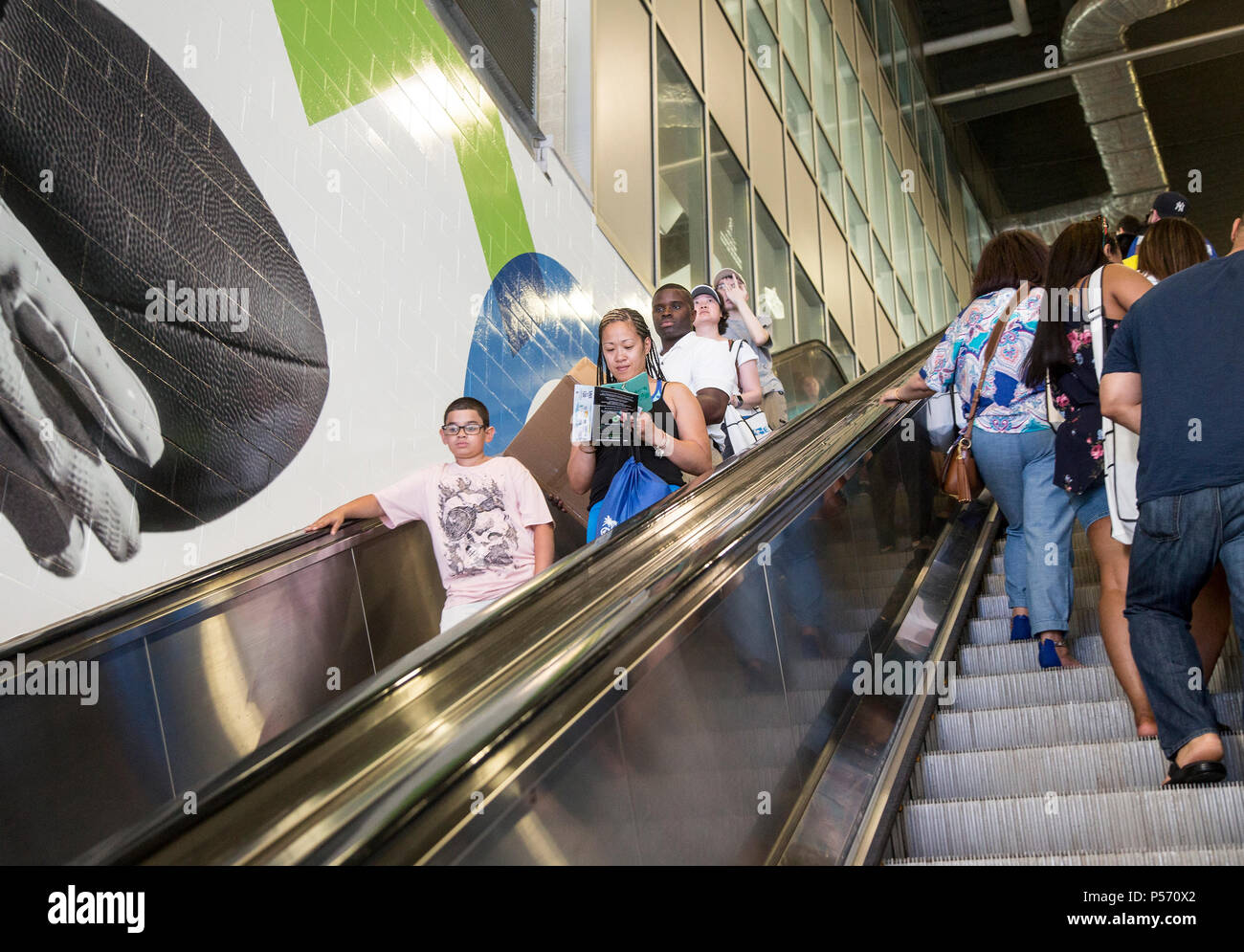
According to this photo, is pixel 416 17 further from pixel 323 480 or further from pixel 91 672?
pixel 91 672

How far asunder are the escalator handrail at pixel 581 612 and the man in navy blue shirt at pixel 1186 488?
3.31ft

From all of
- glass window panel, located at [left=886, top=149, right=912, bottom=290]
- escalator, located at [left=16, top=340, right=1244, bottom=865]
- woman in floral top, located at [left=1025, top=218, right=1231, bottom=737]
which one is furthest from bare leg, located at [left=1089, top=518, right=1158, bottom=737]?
glass window panel, located at [left=886, top=149, right=912, bottom=290]

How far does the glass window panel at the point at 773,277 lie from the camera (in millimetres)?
11531

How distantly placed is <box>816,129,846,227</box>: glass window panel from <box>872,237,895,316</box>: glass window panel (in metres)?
1.73

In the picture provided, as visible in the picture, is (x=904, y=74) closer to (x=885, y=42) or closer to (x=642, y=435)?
(x=885, y=42)

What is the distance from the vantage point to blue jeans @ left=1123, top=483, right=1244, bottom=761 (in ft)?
8.55

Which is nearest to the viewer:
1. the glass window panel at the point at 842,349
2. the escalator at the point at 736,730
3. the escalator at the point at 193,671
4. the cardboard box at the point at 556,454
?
the escalator at the point at 736,730

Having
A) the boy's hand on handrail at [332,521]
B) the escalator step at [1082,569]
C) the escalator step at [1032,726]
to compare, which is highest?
the boy's hand on handrail at [332,521]

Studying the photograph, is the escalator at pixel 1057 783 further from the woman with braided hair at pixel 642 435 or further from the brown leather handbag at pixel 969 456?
the woman with braided hair at pixel 642 435

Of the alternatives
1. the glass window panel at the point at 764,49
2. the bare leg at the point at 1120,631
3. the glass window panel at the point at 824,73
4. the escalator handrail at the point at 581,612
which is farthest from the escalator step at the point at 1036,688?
the glass window panel at the point at 824,73

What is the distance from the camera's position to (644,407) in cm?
409
